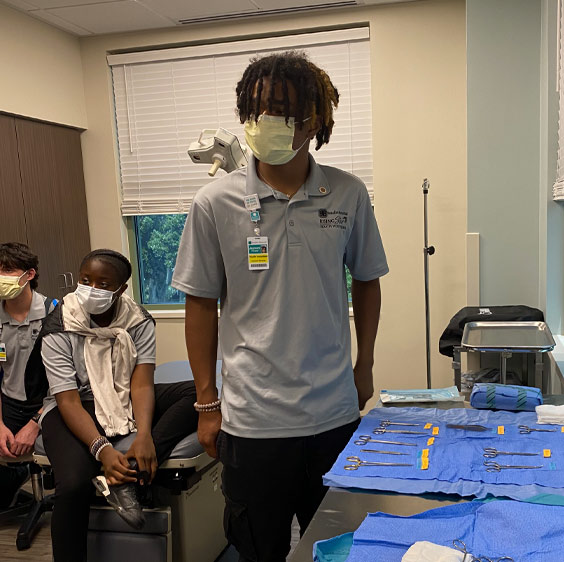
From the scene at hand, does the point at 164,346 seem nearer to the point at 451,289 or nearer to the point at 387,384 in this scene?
the point at 387,384

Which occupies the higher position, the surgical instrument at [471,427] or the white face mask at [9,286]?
the white face mask at [9,286]

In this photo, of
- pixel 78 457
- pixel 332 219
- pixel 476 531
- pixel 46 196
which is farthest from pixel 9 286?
pixel 476 531

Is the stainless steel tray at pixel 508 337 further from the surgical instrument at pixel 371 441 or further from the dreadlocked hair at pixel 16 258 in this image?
the dreadlocked hair at pixel 16 258

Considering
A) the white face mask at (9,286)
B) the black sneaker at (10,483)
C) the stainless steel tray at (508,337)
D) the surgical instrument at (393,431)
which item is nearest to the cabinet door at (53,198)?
the white face mask at (9,286)

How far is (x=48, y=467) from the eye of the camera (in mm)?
2186

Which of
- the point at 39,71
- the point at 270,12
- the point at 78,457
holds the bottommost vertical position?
the point at 78,457

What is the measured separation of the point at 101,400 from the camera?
7.16 feet

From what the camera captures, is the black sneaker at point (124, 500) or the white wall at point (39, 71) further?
the white wall at point (39, 71)

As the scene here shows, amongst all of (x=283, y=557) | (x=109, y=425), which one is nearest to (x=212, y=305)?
(x=283, y=557)

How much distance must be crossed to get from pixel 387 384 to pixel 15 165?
8.22 feet

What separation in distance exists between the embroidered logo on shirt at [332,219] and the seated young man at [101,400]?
1126mm

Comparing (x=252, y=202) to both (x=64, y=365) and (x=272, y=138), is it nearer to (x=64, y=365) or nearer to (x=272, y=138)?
(x=272, y=138)

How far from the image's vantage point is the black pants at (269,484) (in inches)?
51.5

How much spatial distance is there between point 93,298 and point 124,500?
0.71 metres
